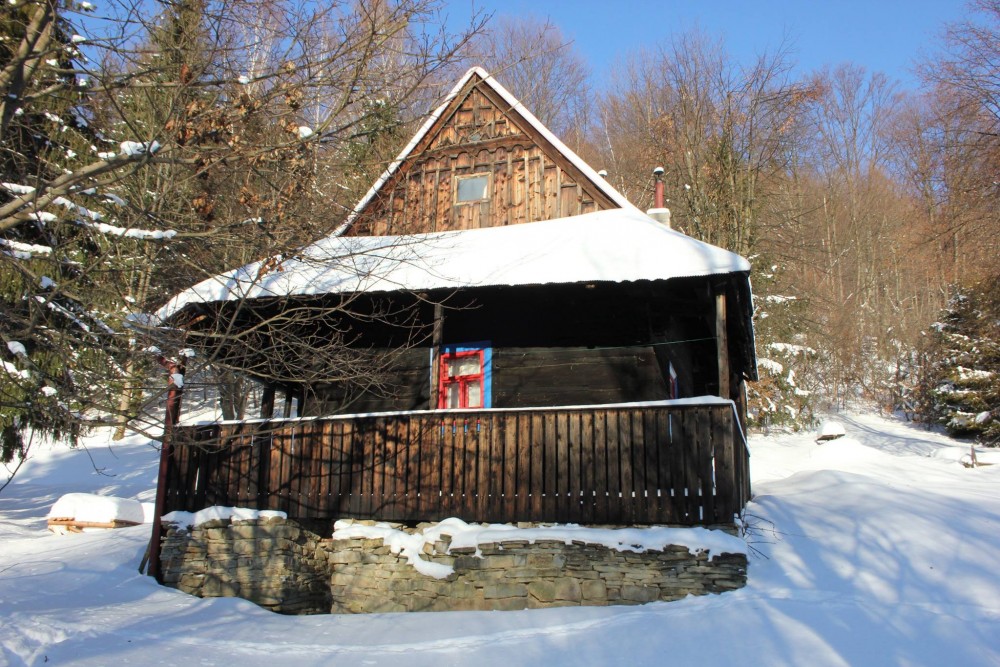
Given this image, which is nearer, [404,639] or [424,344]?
[404,639]

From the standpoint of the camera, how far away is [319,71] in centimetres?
689

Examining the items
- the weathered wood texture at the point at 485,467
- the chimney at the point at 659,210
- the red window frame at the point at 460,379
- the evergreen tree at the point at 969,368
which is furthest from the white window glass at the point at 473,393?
the evergreen tree at the point at 969,368

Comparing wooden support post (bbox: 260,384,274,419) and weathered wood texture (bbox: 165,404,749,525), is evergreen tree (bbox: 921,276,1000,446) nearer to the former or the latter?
weathered wood texture (bbox: 165,404,749,525)

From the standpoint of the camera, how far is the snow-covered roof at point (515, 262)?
9148 mm

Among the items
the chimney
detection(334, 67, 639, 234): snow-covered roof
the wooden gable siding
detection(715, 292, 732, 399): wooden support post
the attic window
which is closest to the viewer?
detection(715, 292, 732, 399): wooden support post

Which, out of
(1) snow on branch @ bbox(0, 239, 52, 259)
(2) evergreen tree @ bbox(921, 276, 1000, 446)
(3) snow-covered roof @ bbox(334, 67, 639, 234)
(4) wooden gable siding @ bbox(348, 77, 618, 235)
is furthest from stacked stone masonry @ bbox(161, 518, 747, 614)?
(2) evergreen tree @ bbox(921, 276, 1000, 446)

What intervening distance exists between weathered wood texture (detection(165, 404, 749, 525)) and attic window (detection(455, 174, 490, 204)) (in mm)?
4923

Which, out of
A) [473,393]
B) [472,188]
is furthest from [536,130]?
[473,393]

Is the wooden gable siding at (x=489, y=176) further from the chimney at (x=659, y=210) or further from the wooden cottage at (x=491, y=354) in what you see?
the chimney at (x=659, y=210)

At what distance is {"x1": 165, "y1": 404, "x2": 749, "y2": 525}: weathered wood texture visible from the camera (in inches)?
346

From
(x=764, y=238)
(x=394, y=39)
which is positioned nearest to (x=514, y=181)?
(x=394, y=39)

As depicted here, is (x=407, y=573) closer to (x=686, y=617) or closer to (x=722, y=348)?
(x=686, y=617)

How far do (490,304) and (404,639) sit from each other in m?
5.43

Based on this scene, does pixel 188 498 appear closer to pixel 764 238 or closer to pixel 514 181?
pixel 514 181
